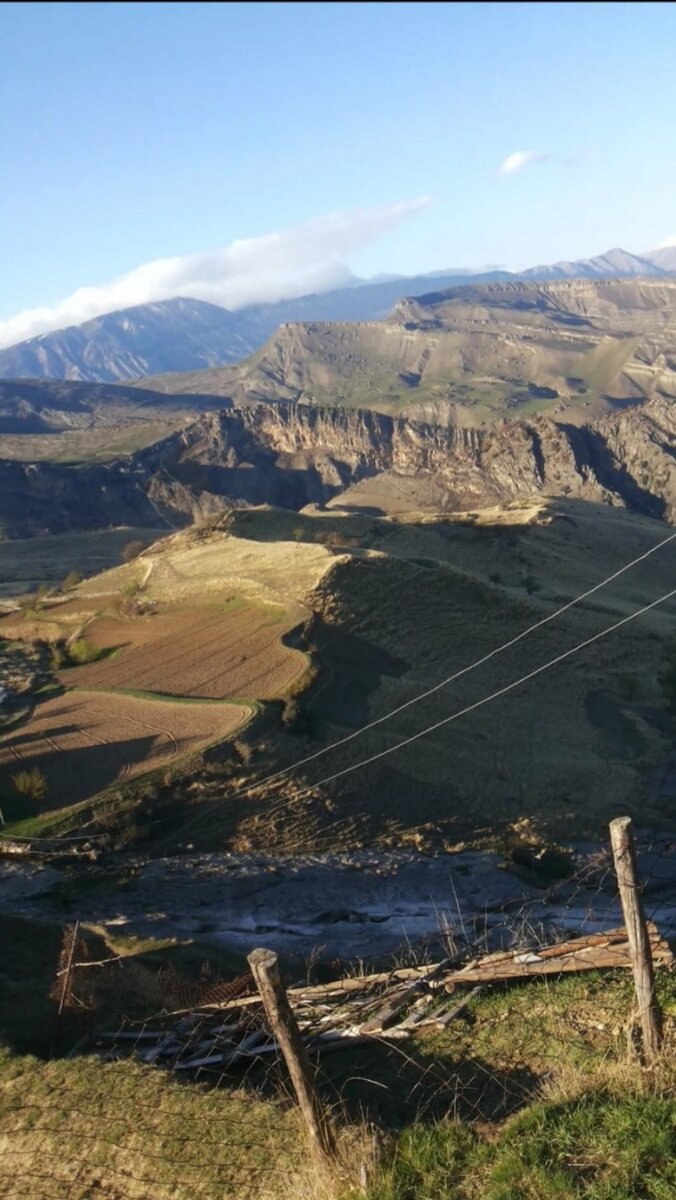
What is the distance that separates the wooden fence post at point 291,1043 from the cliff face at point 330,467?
101m

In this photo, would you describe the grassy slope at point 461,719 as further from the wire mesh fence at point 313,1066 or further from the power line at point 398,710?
the wire mesh fence at point 313,1066

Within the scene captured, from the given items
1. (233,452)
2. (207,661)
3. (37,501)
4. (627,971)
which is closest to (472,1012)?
(627,971)

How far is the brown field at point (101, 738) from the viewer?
81.4 ft

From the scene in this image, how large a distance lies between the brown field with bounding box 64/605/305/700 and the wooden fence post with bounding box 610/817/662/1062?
2301cm

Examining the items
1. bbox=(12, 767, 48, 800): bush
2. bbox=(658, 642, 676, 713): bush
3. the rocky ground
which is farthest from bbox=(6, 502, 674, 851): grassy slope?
bbox=(12, 767, 48, 800): bush

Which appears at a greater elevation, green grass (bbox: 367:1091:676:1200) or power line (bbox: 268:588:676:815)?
green grass (bbox: 367:1091:676:1200)

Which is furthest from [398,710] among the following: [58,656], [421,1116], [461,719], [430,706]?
[421,1116]

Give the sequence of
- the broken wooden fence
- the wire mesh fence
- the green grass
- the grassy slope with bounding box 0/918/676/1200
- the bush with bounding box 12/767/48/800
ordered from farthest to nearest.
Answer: the bush with bounding box 12/767/48/800, the broken wooden fence, the wire mesh fence, the grassy slope with bounding box 0/918/676/1200, the green grass

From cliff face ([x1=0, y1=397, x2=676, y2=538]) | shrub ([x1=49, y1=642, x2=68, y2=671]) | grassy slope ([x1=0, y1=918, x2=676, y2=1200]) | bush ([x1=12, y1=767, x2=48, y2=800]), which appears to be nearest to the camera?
grassy slope ([x1=0, y1=918, x2=676, y2=1200])

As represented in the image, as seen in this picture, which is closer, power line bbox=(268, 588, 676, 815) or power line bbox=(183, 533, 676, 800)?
power line bbox=(183, 533, 676, 800)

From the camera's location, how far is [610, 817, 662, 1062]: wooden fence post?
6.25m

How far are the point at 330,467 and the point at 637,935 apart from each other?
422ft

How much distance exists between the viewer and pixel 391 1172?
5.78m

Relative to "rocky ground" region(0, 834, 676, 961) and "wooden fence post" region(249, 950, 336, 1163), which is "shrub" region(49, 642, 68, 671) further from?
"wooden fence post" region(249, 950, 336, 1163)
